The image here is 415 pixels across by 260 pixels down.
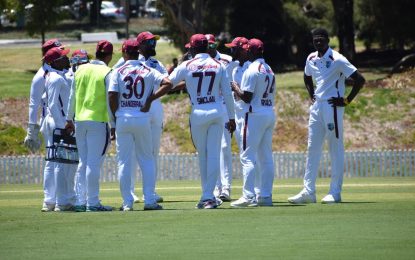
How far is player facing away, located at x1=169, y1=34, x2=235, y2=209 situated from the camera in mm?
16547

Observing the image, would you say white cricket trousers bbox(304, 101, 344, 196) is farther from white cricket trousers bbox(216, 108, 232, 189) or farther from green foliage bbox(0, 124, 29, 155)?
green foliage bbox(0, 124, 29, 155)

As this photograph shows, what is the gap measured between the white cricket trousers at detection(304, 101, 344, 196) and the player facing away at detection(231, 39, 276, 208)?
745mm

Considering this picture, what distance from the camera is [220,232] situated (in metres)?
13.8

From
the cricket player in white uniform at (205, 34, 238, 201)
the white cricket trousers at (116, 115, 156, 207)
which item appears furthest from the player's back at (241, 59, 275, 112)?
the cricket player in white uniform at (205, 34, 238, 201)

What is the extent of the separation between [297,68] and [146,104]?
118 ft

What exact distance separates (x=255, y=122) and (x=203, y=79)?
125 cm

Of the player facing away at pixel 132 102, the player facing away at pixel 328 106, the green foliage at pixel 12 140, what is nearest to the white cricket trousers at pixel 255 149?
the player facing away at pixel 328 106

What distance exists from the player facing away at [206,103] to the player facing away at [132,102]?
1.26 feet

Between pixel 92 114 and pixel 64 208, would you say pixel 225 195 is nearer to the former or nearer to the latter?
pixel 64 208

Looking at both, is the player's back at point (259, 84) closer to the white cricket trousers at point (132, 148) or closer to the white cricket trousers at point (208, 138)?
the white cricket trousers at point (208, 138)

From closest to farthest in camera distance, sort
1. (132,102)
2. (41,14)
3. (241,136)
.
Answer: (132,102) < (241,136) < (41,14)

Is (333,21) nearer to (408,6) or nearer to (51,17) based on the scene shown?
(408,6)

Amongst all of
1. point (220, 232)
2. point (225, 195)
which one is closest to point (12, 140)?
point (225, 195)

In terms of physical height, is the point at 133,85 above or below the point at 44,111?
above
